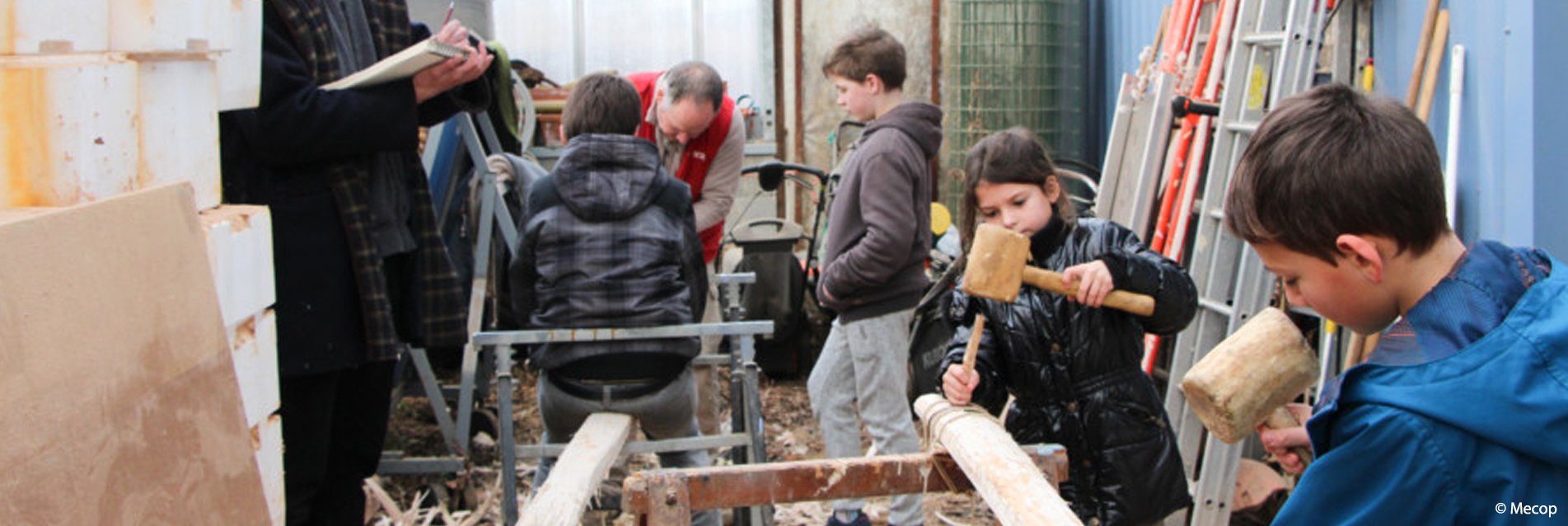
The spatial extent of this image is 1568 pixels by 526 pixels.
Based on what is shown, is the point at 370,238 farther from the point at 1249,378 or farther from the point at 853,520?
the point at 853,520

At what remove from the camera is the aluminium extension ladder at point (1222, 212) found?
512 cm

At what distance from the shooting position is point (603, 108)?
4.41m

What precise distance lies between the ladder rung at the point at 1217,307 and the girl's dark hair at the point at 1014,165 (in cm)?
195

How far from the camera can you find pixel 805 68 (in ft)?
31.4

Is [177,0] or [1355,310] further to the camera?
[177,0]

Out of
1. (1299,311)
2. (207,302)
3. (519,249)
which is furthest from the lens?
(1299,311)

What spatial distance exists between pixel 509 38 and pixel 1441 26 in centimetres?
680

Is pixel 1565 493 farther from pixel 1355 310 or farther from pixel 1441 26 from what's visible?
pixel 1441 26

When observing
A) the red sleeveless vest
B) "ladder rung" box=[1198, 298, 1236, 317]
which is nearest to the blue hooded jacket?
"ladder rung" box=[1198, 298, 1236, 317]

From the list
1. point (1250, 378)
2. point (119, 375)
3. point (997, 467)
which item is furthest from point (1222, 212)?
point (119, 375)

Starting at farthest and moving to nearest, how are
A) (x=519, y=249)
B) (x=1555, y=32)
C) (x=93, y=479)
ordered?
(x=519, y=249)
(x=1555, y=32)
(x=93, y=479)

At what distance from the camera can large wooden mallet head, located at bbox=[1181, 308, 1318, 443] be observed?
7.70 feet

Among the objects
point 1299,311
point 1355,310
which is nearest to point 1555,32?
point 1299,311

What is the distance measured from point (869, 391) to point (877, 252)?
526 millimetres
